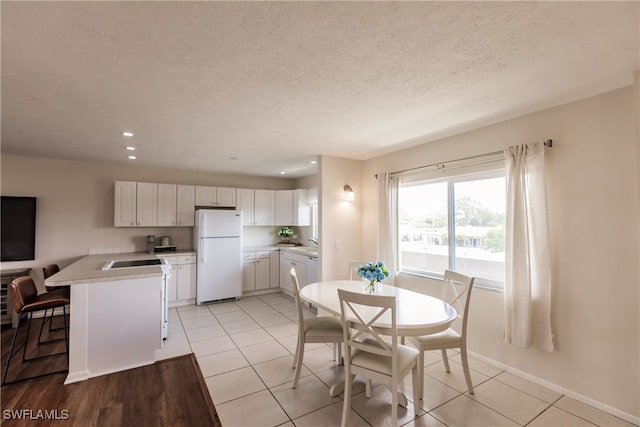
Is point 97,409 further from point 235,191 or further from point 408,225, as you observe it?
point 235,191

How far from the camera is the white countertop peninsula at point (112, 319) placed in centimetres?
259

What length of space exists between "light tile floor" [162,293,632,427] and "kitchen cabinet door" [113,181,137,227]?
2.28 m

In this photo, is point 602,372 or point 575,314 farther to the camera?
point 575,314

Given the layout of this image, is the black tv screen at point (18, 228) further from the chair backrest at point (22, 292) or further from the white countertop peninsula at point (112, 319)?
the white countertop peninsula at point (112, 319)

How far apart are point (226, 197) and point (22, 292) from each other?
3232mm

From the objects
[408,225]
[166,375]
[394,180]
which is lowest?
[166,375]

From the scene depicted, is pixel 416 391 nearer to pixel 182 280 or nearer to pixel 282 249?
pixel 282 249

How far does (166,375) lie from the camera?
2668 mm

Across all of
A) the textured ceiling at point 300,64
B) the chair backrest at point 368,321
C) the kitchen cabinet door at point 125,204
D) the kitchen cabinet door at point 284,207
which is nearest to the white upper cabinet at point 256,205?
the kitchen cabinet door at point 284,207

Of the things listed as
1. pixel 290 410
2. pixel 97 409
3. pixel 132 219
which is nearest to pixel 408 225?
pixel 290 410

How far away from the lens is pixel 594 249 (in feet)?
7.19

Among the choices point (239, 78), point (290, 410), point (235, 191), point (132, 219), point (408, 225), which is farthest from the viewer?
point (235, 191)

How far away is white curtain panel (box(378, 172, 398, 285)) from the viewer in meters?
3.79

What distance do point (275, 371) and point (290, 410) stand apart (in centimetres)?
59
